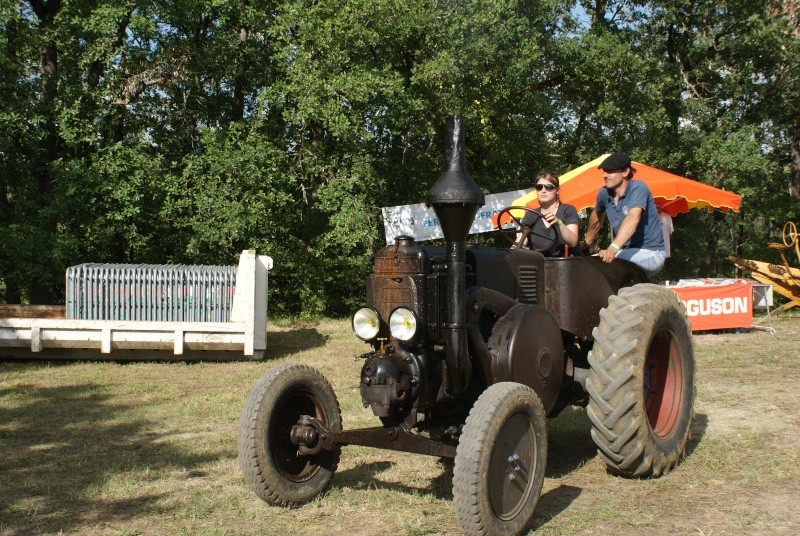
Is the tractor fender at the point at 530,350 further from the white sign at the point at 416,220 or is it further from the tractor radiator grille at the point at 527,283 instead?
the white sign at the point at 416,220

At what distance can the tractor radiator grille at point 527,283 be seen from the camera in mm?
5363

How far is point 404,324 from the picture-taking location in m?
4.46

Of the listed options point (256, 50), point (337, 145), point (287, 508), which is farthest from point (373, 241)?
point (287, 508)

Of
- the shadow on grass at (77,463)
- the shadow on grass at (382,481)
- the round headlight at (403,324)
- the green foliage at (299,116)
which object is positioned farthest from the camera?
the green foliage at (299,116)

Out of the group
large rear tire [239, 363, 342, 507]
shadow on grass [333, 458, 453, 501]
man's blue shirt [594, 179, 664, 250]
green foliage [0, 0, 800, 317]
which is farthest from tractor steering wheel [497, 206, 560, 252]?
green foliage [0, 0, 800, 317]

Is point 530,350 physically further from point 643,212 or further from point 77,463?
point 77,463

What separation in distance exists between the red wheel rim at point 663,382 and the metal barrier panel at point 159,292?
22.5 feet

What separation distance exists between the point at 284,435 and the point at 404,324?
3.53ft

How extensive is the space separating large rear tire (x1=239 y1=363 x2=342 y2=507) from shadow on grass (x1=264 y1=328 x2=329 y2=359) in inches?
268

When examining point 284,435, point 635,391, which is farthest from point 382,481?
point 635,391

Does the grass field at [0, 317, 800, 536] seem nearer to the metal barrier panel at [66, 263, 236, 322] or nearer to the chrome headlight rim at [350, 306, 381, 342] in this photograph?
the chrome headlight rim at [350, 306, 381, 342]

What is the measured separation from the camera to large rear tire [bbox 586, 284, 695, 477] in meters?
A: 5.02

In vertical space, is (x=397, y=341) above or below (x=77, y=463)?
above

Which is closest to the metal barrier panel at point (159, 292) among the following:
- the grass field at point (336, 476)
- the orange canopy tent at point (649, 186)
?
the grass field at point (336, 476)
